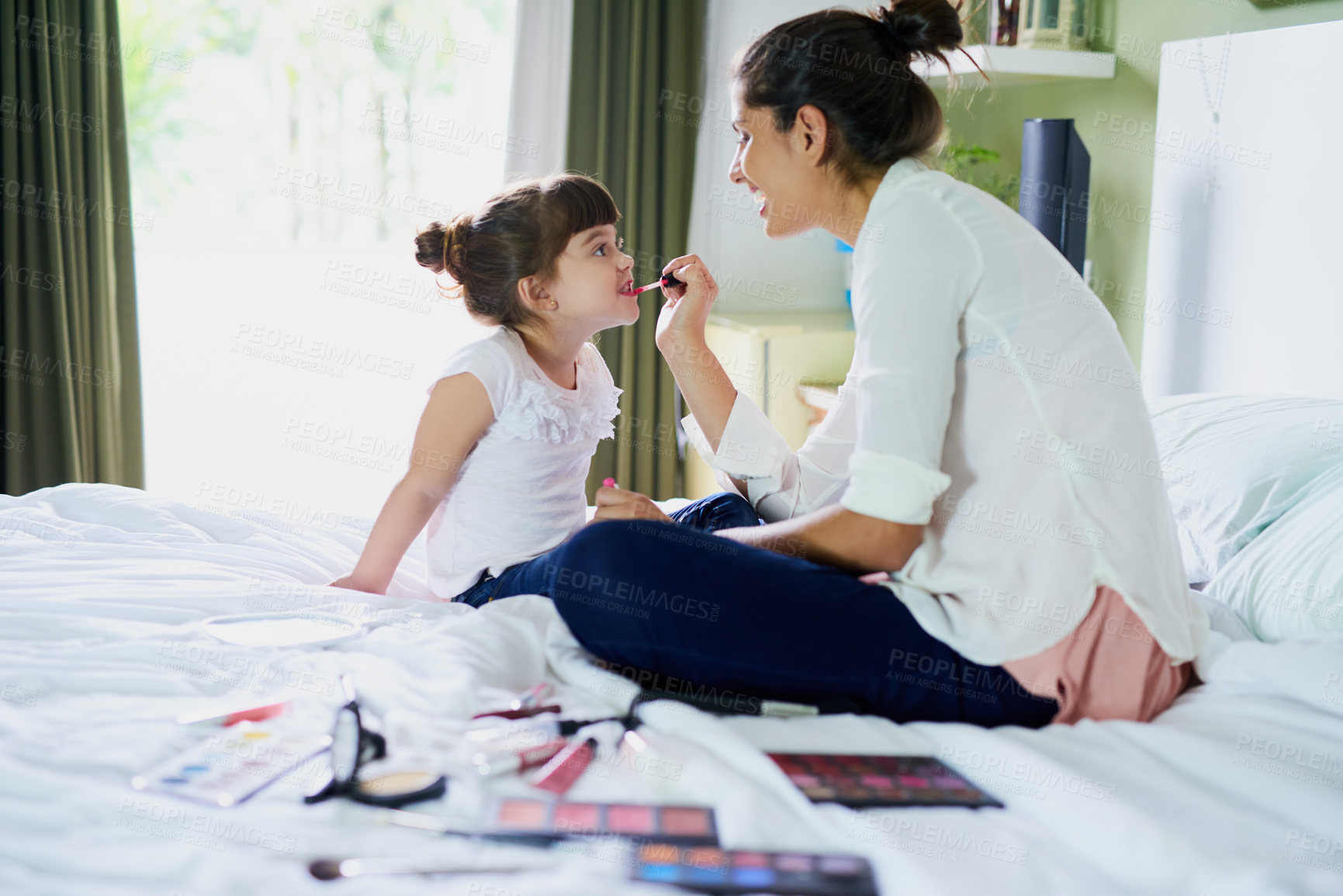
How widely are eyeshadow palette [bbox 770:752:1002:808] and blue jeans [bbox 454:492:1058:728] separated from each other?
0.40 feet

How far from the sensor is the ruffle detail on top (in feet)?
4.75

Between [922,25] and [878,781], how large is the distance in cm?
81

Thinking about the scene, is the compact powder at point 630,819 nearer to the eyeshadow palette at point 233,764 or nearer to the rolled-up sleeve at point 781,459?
the eyeshadow palette at point 233,764

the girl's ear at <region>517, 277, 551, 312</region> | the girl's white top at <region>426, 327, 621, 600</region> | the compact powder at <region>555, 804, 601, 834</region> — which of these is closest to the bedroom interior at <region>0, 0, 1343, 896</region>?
the compact powder at <region>555, 804, 601, 834</region>

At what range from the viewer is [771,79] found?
117 centimetres

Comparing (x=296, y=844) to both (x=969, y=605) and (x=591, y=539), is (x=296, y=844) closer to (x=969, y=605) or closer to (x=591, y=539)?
(x=591, y=539)

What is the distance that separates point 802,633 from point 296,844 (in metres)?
0.49

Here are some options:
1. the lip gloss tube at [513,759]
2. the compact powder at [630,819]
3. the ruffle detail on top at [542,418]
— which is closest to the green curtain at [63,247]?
the ruffle detail on top at [542,418]

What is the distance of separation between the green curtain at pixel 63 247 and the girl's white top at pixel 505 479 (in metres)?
1.44

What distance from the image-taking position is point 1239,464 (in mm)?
1287

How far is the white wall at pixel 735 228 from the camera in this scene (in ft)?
9.75

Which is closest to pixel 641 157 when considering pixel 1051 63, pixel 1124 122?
pixel 1051 63

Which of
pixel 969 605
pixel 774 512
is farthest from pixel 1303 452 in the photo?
pixel 774 512

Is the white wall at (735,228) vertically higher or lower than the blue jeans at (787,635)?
higher
